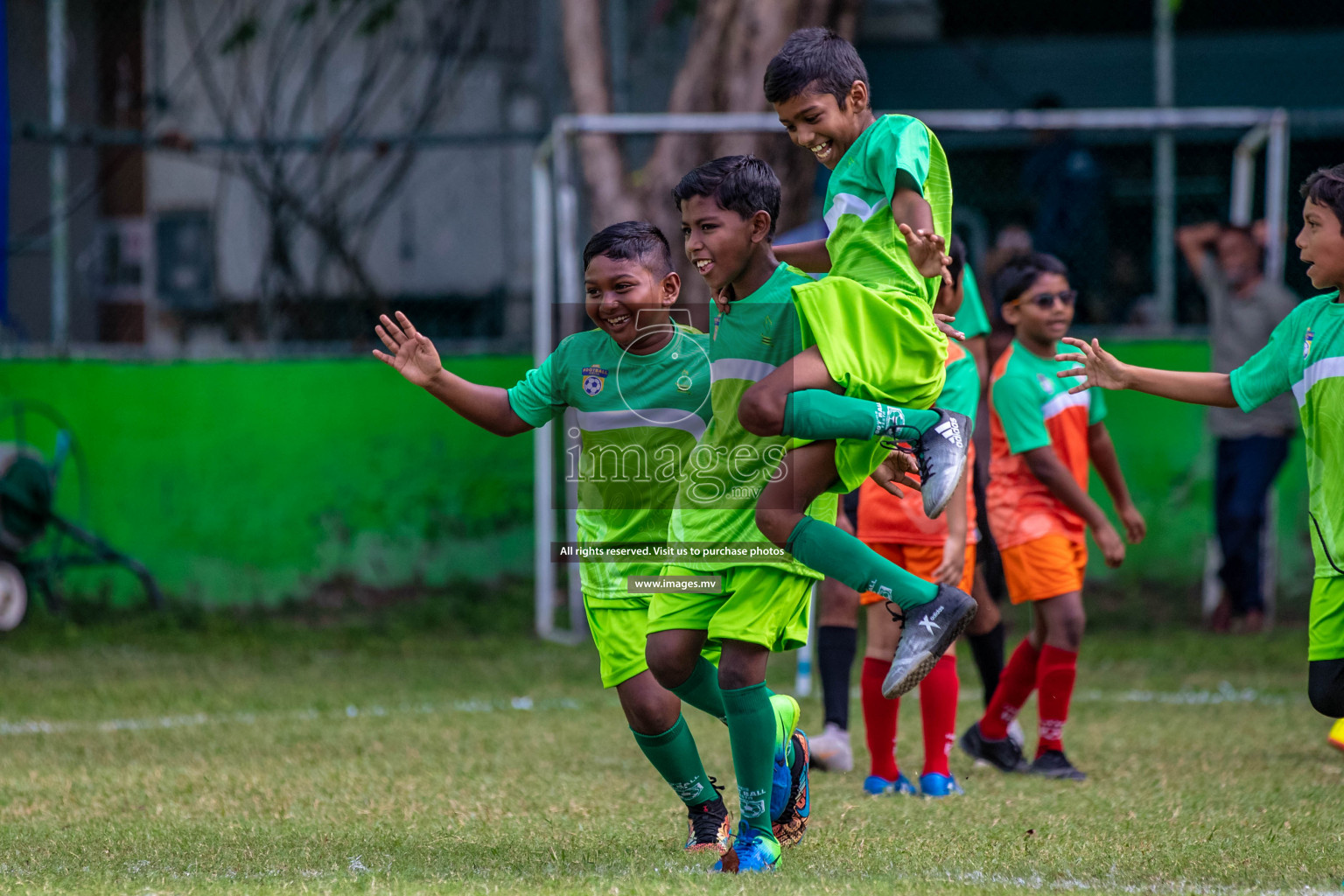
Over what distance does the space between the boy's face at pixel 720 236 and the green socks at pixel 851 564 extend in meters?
0.64

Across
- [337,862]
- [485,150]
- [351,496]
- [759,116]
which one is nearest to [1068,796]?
[337,862]

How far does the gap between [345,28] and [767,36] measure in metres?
3.56

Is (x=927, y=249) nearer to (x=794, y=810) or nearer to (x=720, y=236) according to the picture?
(x=720, y=236)

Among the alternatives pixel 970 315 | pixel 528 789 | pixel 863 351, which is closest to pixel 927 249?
pixel 863 351

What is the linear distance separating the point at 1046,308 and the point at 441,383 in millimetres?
2405

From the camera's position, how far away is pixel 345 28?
11.1 metres

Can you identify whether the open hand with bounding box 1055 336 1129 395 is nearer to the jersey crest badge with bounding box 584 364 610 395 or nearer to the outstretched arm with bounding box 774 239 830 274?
the outstretched arm with bounding box 774 239 830 274

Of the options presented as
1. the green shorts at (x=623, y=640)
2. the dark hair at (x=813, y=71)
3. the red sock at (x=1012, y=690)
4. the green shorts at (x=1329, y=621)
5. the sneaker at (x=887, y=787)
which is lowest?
the sneaker at (x=887, y=787)

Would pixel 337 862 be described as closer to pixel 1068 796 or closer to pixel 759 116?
pixel 1068 796

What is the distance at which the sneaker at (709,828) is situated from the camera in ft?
13.0

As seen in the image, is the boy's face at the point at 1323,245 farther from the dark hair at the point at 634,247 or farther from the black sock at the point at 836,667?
the black sock at the point at 836,667

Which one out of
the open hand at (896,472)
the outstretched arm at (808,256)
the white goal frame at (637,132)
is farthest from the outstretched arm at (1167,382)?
the white goal frame at (637,132)

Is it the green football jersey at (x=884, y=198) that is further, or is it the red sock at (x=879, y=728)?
the red sock at (x=879, y=728)

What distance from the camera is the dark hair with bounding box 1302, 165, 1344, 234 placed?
3719 mm
